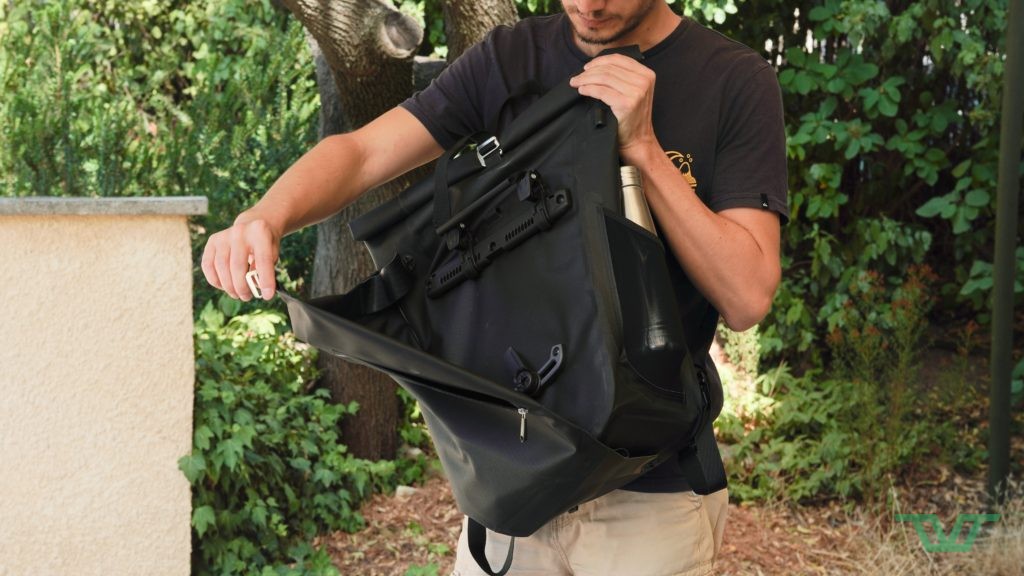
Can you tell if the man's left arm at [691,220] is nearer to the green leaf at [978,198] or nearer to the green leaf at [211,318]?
the green leaf at [211,318]

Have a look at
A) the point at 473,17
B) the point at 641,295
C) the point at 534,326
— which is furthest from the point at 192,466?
the point at 641,295

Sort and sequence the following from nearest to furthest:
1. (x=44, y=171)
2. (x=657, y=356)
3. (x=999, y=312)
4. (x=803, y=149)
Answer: (x=657, y=356)
(x=999, y=312)
(x=44, y=171)
(x=803, y=149)

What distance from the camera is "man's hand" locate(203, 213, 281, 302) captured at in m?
1.38

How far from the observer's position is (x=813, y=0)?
17.9 ft

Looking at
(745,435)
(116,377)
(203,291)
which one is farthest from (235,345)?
(745,435)

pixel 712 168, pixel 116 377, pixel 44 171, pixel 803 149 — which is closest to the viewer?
pixel 712 168

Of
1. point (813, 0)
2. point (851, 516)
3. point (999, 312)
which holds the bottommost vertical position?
point (851, 516)

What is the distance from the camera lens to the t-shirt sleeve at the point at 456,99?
1.71m

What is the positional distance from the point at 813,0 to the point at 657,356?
4.56 metres

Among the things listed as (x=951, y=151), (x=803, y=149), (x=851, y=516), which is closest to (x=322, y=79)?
(x=803, y=149)

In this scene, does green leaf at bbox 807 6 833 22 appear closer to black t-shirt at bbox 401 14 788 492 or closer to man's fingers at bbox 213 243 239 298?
black t-shirt at bbox 401 14 788 492

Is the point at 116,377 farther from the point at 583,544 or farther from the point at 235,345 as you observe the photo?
the point at 583,544

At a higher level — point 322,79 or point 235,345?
point 322,79

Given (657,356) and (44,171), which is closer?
(657,356)
